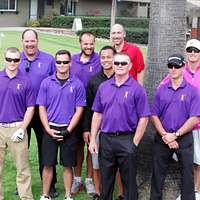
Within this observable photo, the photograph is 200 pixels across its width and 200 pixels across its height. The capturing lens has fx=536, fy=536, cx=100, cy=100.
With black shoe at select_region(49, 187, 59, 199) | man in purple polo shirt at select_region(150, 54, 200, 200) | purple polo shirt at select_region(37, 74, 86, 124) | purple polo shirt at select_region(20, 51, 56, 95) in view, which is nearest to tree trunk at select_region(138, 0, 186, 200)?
man in purple polo shirt at select_region(150, 54, 200, 200)

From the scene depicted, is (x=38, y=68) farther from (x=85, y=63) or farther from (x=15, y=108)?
(x=15, y=108)

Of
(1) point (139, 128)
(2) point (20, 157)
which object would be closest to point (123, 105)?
(1) point (139, 128)

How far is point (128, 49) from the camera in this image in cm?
691

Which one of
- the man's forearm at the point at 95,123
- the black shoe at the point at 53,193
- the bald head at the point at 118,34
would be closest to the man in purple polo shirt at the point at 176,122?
the man's forearm at the point at 95,123

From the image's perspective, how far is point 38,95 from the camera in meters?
6.38

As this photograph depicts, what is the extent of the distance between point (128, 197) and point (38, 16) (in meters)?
37.2

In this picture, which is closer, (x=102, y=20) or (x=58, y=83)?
(x=58, y=83)

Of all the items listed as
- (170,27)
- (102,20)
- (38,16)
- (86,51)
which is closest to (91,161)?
(86,51)

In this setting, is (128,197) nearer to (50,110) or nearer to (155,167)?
(155,167)

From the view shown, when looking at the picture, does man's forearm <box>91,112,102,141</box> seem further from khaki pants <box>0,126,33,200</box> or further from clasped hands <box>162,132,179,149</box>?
khaki pants <box>0,126,33,200</box>

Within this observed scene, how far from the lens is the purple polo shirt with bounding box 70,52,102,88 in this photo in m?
6.77

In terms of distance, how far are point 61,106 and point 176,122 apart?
1385 mm

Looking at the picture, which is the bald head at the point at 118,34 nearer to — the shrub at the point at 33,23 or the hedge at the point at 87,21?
the hedge at the point at 87,21

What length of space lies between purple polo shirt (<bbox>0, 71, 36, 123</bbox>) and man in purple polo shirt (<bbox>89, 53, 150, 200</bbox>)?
0.89 meters
